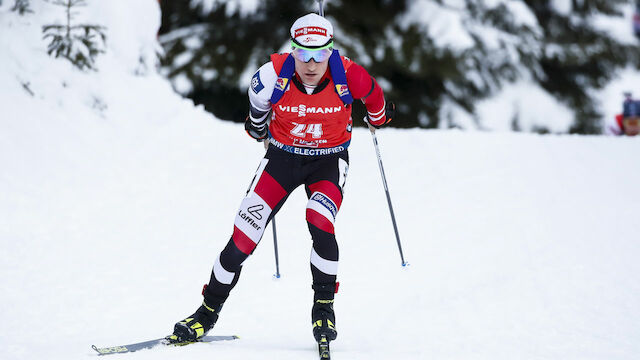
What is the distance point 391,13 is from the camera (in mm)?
14727

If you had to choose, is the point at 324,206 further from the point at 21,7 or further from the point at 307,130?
the point at 21,7

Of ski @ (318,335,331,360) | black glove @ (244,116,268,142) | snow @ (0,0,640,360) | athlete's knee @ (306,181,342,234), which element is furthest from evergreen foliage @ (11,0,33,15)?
ski @ (318,335,331,360)

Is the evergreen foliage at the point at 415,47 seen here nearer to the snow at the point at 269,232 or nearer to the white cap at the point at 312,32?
the snow at the point at 269,232

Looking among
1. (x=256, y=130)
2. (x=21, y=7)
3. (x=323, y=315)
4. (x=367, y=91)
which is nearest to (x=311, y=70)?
(x=367, y=91)

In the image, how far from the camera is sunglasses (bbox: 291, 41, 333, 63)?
4.27 meters

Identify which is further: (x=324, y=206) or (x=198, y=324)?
(x=198, y=324)

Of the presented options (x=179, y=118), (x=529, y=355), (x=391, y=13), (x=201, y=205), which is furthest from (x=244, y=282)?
(x=391, y=13)

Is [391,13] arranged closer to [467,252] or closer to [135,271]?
[467,252]

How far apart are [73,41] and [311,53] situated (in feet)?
19.4

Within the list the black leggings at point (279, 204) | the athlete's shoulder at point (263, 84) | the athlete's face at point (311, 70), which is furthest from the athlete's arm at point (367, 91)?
the athlete's shoulder at point (263, 84)

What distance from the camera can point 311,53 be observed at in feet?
14.0

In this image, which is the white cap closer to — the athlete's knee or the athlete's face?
the athlete's face

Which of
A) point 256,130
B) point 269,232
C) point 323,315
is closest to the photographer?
point 323,315

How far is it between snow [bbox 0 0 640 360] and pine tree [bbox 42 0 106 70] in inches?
6.8
